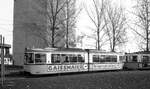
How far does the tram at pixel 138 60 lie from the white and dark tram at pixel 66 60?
5.90 meters

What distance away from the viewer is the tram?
36.4m

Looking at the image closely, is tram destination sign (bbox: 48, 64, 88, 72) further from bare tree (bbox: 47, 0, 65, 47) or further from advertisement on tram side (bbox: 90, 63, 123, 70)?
bare tree (bbox: 47, 0, 65, 47)

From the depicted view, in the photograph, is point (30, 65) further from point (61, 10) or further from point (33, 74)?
point (61, 10)

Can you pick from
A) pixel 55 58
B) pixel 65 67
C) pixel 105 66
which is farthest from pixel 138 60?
pixel 55 58

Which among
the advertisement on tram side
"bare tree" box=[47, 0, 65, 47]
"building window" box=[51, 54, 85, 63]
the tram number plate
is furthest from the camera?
"bare tree" box=[47, 0, 65, 47]

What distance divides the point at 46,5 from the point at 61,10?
7.65ft

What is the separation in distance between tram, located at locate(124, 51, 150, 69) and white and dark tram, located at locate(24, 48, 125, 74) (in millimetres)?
5899

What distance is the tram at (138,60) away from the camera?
36378 mm

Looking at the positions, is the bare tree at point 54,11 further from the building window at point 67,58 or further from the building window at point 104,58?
the building window at point 67,58

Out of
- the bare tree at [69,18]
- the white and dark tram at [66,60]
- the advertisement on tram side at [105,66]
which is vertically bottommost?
the advertisement on tram side at [105,66]

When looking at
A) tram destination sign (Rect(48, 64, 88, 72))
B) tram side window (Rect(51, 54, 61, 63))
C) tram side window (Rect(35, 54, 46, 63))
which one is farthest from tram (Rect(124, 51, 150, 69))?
tram side window (Rect(35, 54, 46, 63))

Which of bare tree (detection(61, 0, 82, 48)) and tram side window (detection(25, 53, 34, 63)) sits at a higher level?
bare tree (detection(61, 0, 82, 48))

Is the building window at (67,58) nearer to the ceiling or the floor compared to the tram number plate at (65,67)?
nearer to the ceiling

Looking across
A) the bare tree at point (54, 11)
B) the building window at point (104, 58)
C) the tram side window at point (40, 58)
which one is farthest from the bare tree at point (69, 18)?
the tram side window at point (40, 58)
